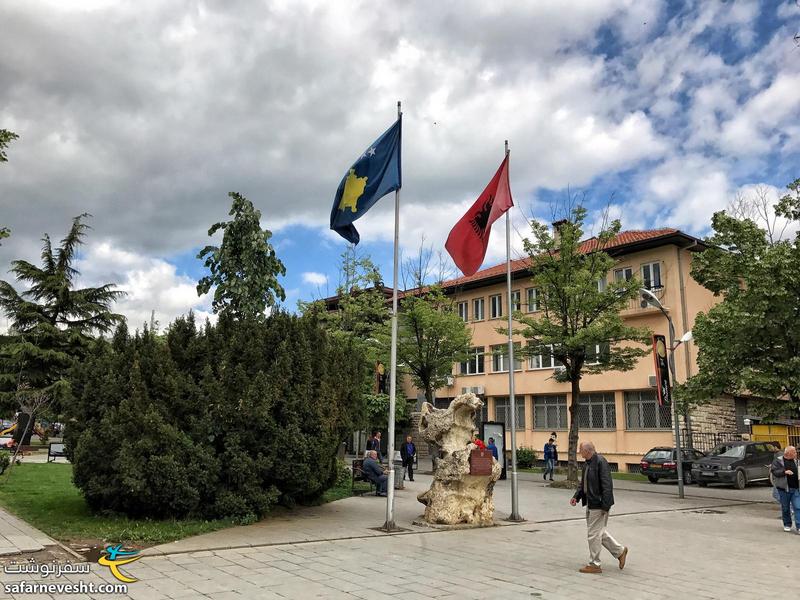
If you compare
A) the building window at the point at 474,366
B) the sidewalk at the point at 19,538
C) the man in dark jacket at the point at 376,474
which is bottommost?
the sidewalk at the point at 19,538

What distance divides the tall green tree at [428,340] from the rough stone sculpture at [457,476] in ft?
60.8

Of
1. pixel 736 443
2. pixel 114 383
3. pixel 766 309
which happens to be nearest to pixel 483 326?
pixel 736 443

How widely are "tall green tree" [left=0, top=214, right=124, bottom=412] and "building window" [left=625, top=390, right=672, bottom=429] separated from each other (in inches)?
1208

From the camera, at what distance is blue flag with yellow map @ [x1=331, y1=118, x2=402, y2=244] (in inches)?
520

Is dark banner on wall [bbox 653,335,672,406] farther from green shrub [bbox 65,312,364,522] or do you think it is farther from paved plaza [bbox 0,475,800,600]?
green shrub [bbox 65,312,364,522]

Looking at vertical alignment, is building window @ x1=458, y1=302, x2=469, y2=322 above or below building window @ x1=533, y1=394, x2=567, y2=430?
above

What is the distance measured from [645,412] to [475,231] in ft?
83.8

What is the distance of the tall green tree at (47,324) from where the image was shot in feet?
118

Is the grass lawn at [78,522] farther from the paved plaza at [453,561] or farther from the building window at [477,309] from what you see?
the building window at [477,309]

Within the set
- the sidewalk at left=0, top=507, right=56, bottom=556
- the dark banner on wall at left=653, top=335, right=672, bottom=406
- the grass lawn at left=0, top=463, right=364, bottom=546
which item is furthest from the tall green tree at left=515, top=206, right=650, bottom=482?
the sidewalk at left=0, top=507, right=56, bottom=556

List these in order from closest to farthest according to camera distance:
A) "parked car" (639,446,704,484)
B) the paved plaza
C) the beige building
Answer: the paved plaza → "parked car" (639,446,704,484) → the beige building

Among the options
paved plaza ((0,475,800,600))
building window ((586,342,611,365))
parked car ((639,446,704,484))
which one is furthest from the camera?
parked car ((639,446,704,484))

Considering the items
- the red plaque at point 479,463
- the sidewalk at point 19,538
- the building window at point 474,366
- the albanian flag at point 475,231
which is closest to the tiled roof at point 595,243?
the building window at point 474,366

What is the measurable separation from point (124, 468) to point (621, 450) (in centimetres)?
3053
